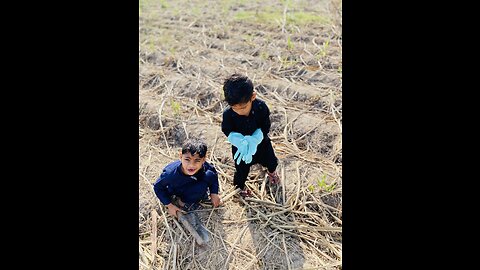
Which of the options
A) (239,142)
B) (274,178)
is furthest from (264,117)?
(274,178)

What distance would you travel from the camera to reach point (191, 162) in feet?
9.66

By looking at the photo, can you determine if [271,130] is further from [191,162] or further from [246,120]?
[191,162]

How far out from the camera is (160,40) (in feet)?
20.2

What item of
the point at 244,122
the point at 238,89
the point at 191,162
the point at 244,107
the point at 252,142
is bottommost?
the point at 191,162

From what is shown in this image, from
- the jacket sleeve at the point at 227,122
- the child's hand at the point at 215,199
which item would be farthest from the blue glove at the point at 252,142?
the child's hand at the point at 215,199

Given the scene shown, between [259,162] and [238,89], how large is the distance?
71 cm

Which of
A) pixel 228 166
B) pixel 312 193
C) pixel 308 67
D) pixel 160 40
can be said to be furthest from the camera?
pixel 160 40

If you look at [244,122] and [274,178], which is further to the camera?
[274,178]

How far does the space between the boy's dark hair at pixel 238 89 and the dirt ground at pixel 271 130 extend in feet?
2.72

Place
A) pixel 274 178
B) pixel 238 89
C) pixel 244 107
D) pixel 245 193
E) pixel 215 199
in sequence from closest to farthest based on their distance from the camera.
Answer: pixel 238 89
pixel 244 107
pixel 215 199
pixel 245 193
pixel 274 178

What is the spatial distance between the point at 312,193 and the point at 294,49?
2.65m

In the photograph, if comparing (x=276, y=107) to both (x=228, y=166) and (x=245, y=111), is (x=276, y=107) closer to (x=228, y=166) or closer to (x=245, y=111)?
(x=228, y=166)

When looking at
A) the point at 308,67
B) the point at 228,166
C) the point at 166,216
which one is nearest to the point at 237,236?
the point at 166,216
